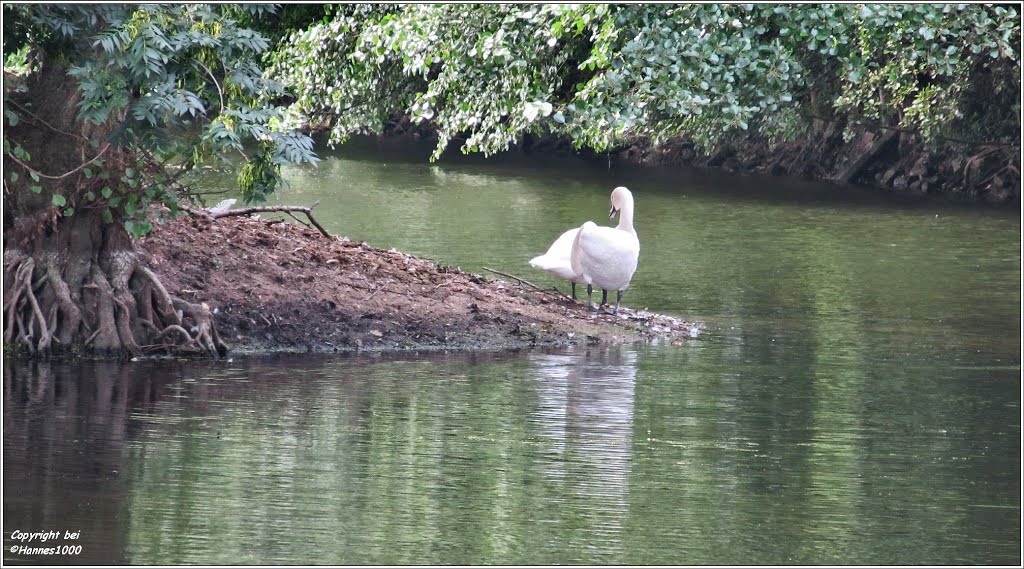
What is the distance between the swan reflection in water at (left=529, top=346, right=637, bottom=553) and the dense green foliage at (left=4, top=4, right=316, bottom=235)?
2578mm

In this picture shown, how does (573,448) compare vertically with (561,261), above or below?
below

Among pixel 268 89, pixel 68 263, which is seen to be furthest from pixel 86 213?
pixel 268 89

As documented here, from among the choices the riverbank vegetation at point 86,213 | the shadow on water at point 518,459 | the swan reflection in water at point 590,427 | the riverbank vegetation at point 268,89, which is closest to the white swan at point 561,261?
the swan reflection in water at point 590,427

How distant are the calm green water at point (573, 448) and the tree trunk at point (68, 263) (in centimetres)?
35

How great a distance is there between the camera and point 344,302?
13609mm

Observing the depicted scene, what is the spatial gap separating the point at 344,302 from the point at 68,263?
8.19 ft

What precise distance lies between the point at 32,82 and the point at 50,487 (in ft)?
15.6

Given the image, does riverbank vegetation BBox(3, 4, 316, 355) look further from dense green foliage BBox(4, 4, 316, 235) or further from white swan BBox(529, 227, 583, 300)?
white swan BBox(529, 227, 583, 300)

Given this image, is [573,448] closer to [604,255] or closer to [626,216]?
[604,255]

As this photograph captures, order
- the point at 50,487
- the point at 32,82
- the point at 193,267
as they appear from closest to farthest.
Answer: the point at 50,487
the point at 32,82
the point at 193,267

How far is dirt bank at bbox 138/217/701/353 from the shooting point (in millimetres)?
13156

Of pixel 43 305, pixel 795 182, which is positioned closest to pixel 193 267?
pixel 43 305

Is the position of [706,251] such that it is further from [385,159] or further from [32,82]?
[385,159]

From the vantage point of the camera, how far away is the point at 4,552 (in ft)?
24.4
